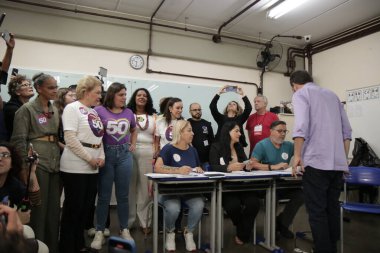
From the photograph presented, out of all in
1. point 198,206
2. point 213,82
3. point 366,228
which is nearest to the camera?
point 198,206

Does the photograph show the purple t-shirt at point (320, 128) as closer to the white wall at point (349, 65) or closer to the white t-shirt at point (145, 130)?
the white t-shirt at point (145, 130)

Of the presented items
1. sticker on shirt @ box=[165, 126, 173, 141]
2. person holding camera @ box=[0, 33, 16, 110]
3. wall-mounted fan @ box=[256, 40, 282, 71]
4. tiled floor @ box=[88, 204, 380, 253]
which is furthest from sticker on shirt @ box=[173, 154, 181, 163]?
wall-mounted fan @ box=[256, 40, 282, 71]

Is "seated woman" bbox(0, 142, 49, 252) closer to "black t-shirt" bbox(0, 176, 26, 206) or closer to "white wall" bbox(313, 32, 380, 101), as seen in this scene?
"black t-shirt" bbox(0, 176, 26, 206)

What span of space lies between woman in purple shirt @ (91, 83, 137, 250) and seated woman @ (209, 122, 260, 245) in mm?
934

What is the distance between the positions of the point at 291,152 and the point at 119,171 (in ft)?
6.20

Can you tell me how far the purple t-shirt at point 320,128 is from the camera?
223 cm

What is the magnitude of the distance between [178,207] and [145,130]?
970 millimetres

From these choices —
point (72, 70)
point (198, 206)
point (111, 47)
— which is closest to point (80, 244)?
point (198, 206)

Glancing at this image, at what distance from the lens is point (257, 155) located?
324cm

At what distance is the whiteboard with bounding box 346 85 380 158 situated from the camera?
4.67 metres

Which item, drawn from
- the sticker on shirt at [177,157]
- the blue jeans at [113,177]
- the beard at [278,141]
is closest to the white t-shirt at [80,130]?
the blue jeans at [113,177]

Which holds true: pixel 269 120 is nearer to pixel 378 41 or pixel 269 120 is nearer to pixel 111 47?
pixel 378 41

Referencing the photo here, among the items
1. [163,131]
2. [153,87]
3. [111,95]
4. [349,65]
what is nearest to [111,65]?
[153,87]

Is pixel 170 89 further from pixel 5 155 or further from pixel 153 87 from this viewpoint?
pixel 5 155
